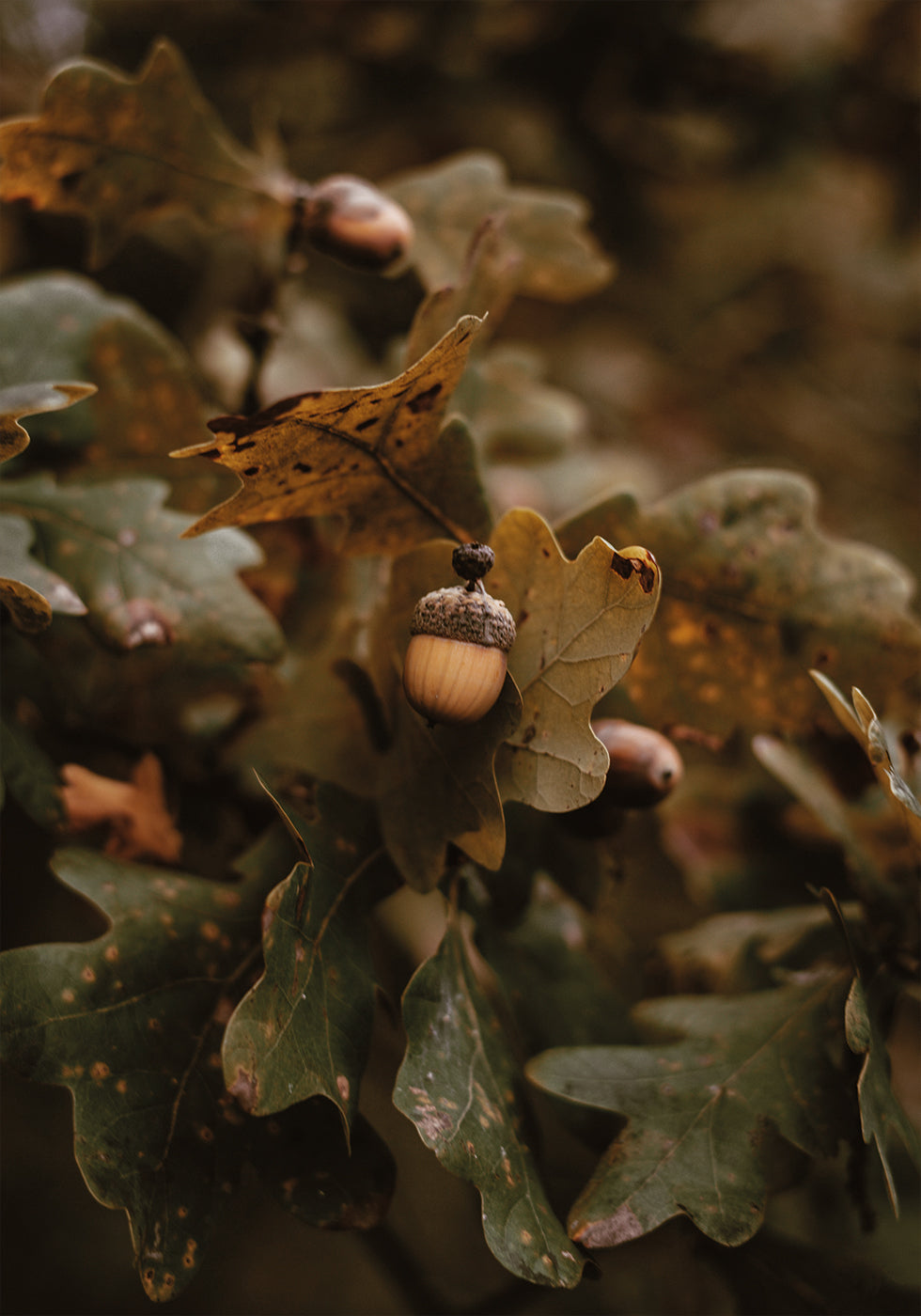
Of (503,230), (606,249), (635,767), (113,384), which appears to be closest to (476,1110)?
(635,767)

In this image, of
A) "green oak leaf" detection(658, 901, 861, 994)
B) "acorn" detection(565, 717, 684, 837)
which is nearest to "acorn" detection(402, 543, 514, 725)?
"acorn" detection(565, 717, 684, 837)

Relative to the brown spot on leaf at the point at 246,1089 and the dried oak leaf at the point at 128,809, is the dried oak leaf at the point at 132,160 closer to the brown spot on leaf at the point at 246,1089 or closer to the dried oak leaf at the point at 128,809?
A: the dried oak leaf at the point at 128,809

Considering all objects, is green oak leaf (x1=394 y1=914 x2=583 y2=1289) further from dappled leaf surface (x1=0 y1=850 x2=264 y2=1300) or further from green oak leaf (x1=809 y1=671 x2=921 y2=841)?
green oak leaf (x1=809 y1=671 x2=921 y2=841)

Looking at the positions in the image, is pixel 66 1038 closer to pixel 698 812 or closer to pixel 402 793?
pixel 402 793

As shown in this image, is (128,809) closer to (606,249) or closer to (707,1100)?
(707,1100)

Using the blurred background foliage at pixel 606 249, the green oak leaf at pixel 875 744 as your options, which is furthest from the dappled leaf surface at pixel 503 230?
the green oak leaf at pixel 875 744
